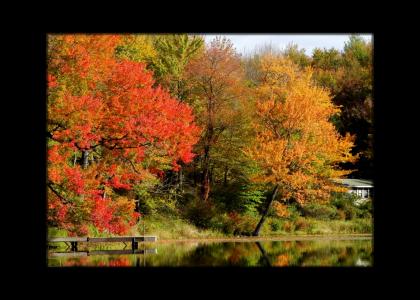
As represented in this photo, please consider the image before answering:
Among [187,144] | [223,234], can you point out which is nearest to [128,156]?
[187,144]

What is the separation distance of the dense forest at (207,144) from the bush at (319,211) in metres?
0.05

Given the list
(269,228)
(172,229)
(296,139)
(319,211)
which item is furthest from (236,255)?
(319,211)

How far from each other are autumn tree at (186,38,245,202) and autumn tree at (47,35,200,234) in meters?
9.99

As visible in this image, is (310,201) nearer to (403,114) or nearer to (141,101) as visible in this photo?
(141,101)

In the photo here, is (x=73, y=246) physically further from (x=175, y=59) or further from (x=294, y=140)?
(x=175, y=59)

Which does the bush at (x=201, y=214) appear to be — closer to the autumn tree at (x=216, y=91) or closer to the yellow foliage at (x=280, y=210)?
the autumn tree at (x=216, y=91)

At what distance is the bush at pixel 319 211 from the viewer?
30.4 metres

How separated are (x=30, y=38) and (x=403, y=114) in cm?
281

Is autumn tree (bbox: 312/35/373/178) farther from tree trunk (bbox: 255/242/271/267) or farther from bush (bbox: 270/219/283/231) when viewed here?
tree trunk (bbox: 255/242/271/267)

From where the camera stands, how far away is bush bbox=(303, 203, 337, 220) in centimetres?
3044

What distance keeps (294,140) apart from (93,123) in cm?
1277
